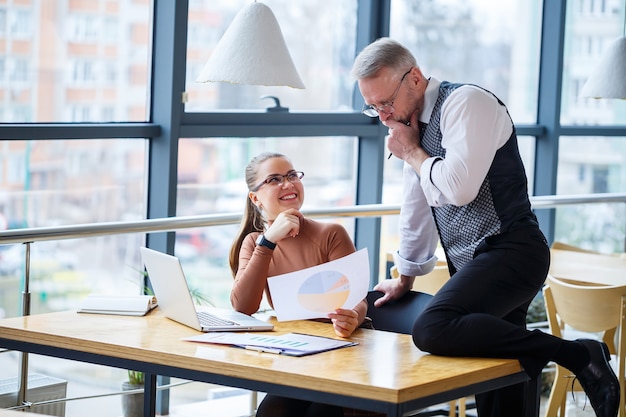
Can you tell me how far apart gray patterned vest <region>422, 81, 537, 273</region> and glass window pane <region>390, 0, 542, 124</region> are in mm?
2476

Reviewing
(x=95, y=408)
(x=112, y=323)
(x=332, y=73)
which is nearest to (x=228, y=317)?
(x=112, y=323)

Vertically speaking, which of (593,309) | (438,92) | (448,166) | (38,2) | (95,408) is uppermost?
(38,2)

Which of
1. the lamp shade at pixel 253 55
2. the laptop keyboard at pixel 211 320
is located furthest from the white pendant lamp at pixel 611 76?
the laptop keyboard at pixel 211 320

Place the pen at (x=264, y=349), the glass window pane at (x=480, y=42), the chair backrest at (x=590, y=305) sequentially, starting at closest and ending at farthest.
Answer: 1. the pen at (x=264, y=349)
2. the chair backrest at (x=590, y=305)
3. the glass window pane at (x=480, y=42)

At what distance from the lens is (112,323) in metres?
2.56

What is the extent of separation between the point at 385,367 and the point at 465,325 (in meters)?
0.27

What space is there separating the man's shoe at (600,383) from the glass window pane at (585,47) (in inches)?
156

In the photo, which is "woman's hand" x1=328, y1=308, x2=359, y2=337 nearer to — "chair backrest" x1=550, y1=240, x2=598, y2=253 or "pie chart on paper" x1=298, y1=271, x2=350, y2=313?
"pie chart on paper" x1=298, y1=271, x2=350, y2=313

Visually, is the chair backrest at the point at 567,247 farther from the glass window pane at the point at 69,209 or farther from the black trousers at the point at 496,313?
the black trousers at the point at 496,313

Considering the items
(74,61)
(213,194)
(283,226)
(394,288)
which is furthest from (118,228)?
(213,194)

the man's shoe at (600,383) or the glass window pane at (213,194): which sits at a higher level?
the glass window pane at (213,194)

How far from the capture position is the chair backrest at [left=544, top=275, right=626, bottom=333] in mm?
3736

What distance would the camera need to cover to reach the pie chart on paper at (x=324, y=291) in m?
2.45

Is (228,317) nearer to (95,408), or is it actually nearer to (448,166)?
(448,166)
